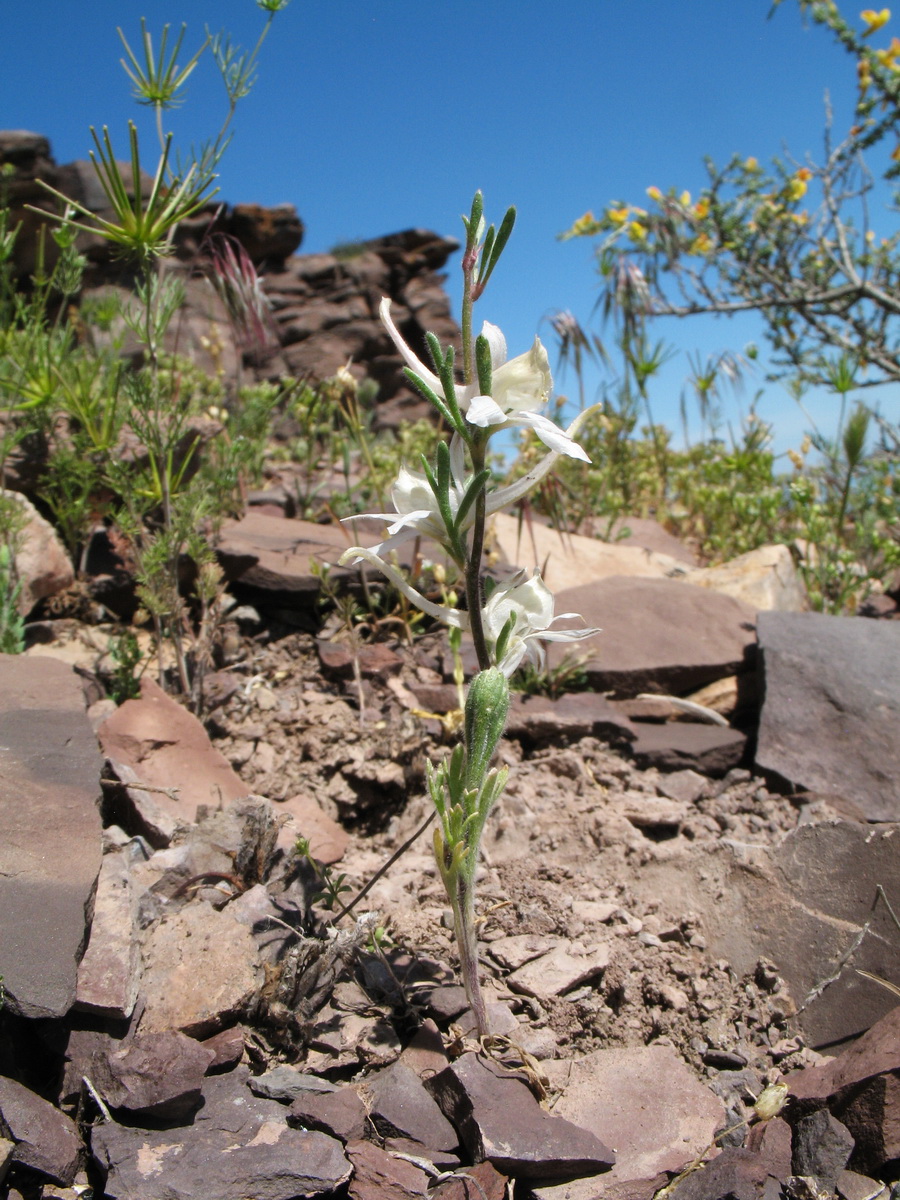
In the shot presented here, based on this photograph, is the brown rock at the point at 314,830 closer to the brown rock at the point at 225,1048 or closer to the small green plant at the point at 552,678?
the brown rock at the point at 225,1048

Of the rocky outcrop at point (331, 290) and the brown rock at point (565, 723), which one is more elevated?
the rocky outcrop at point (331, 290)

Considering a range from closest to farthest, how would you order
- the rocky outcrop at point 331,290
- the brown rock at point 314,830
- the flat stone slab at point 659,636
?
the brown rock at point 314,830 < the flat stone slab at point 659,636 < the rocky outcrop at point 331,290

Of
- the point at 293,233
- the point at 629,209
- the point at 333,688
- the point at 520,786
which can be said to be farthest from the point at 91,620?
the point at 293,233

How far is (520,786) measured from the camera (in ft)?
9.12

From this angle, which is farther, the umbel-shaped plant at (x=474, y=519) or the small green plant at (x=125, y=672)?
the small green plant at (x=125, y=672)

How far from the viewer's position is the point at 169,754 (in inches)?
105

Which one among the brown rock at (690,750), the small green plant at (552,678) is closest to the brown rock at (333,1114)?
the brown rock at (690,750)

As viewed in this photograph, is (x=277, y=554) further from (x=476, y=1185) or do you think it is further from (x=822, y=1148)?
(x=822, y=1148)

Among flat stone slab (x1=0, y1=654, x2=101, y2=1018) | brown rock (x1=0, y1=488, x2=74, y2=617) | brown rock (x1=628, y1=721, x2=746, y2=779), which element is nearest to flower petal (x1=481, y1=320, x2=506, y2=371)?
flat stone slab (x1=0, y1=654, x2=101, y2=1018)

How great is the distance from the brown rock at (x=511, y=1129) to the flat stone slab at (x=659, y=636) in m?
2.11

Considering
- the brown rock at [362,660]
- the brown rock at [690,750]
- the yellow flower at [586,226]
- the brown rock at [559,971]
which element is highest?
the yellow flower at [586,226]

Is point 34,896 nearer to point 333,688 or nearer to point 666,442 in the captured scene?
point 333,688

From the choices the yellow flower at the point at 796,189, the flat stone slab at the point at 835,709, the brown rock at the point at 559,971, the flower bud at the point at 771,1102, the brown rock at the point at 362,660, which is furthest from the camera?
the yellow flower at the point at 796,189

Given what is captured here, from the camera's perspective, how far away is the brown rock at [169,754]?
2.55 metres
